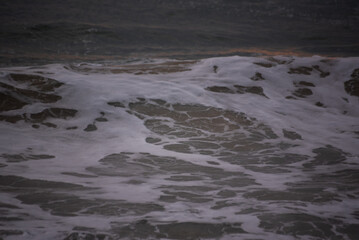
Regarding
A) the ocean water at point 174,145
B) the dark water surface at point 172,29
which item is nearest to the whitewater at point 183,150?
the ocean water at point 174,145

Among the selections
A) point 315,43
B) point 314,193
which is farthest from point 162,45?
point 314,193

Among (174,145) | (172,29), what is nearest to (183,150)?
(174,145)

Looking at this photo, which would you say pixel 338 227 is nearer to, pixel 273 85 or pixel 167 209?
pixel 167 209

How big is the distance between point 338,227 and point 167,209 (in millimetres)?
1432

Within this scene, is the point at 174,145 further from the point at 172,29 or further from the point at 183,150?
the point at 172,29

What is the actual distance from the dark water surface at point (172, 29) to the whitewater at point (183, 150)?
4319mm

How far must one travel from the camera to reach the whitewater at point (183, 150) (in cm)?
318

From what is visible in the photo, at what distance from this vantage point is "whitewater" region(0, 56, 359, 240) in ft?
10.4

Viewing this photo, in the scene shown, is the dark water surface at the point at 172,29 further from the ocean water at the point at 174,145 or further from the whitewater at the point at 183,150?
the whitewater at the point at 183,150

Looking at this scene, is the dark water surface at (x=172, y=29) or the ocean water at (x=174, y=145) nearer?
the ocean water at (x=174, y=145)

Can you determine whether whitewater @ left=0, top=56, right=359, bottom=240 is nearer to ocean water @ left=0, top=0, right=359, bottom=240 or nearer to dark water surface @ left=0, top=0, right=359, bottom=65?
ocean water @ left=0, top=0, right=359, bottom=240

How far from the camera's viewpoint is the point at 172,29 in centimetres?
1731

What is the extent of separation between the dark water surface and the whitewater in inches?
170

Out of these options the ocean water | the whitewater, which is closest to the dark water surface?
the ocean water
